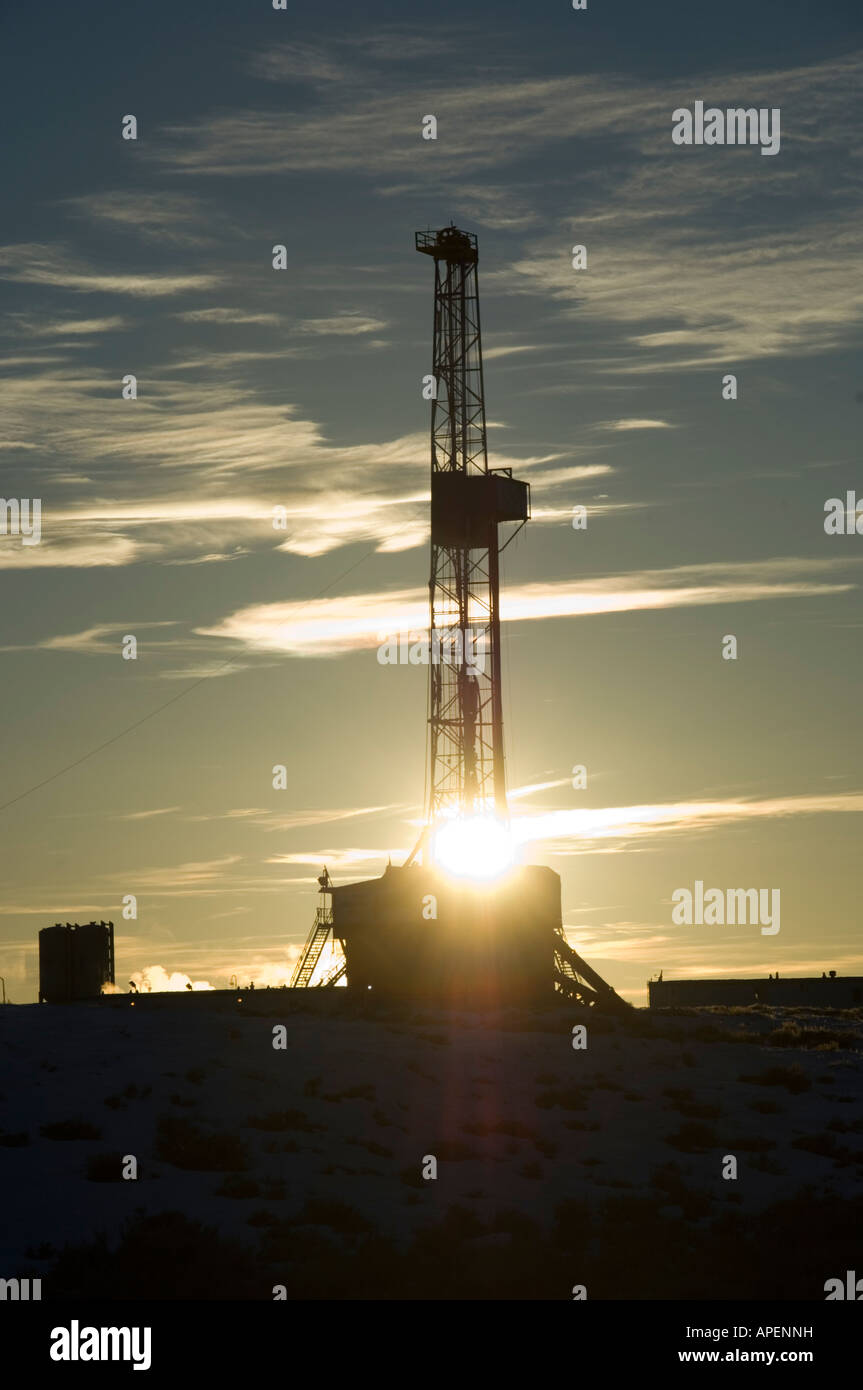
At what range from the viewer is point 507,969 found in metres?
50.3

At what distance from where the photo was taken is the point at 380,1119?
29750mm

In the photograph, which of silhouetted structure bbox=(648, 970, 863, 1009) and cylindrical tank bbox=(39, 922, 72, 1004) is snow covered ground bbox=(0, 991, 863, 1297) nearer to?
cylindrical tank bbox=(39, 922, 72, 1004)

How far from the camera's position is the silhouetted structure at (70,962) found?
4512cm

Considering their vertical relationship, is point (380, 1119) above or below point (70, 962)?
below

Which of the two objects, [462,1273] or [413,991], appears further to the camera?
[413,991]

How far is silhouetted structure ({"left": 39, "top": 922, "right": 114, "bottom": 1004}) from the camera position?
45.1 metres

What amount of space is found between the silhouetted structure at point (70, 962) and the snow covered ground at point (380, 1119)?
5504 mm

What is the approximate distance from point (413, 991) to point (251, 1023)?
43.2 ft

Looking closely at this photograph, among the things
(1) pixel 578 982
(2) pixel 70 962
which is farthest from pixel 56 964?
(1) pixel 578 982

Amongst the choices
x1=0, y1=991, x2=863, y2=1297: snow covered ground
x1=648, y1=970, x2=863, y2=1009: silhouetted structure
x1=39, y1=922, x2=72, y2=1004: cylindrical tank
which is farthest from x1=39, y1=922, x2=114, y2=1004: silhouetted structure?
x1=648, y1=970, x2=863, y2=1009: silhouetted structure

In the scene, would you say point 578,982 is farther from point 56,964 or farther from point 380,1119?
point 380,1119

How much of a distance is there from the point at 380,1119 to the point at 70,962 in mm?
17699
